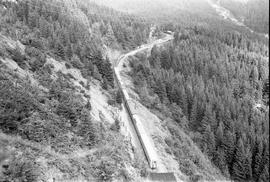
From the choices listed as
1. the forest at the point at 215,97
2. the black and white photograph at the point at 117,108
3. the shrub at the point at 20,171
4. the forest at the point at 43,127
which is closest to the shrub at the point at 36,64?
the forest at the point at 43,127

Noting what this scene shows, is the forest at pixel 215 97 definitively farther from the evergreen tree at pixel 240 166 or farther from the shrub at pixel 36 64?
the shrub at pixel 36 64

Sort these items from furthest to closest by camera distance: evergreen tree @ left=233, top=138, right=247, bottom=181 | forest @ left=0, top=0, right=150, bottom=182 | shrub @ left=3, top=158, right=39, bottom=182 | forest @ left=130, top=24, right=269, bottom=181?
forest @ left=130, top=24, right=269, bottom=181, evergreen tree @ left=233, top=138, right=247, bottom=181, forest @ left=0, top=0, right=150, bottom=182, shrub @ left=3, top=158, right=39, bottom=182

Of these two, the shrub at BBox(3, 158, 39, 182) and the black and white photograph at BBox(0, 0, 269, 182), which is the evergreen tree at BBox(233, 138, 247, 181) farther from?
the shrub at BBox(3, 158, 39, 182)

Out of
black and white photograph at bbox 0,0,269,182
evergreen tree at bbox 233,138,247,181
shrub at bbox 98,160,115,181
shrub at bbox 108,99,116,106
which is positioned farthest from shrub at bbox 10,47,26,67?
evergreen tree at bbox 233,138,247,181

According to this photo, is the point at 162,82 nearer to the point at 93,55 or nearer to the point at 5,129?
the point at 93,55

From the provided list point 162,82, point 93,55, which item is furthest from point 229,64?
point 93,55

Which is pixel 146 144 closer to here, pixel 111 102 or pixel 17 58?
pixel 111 102
